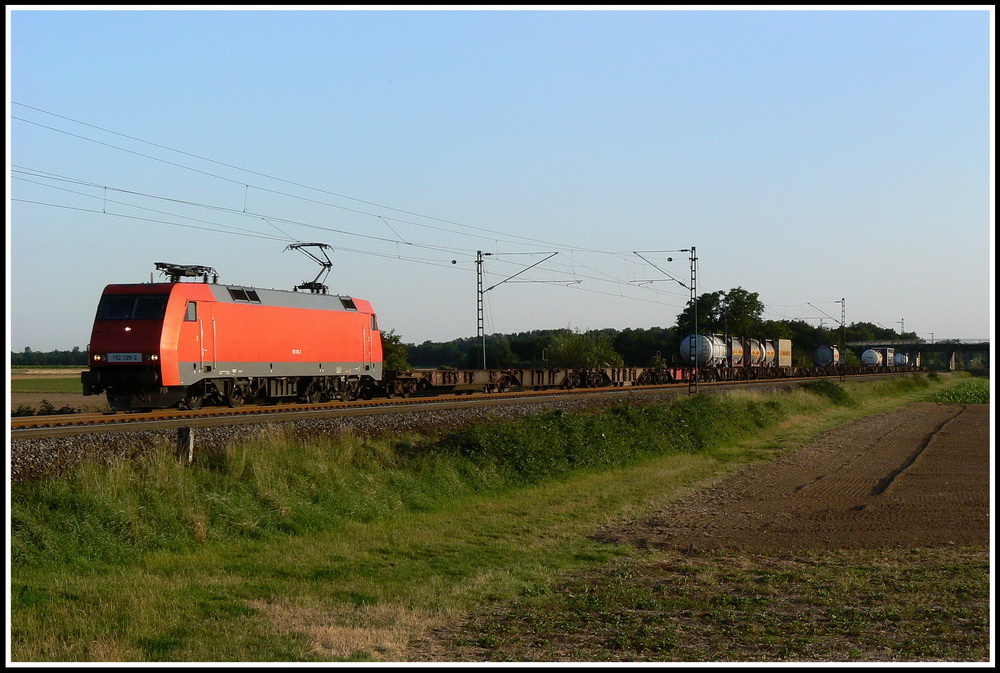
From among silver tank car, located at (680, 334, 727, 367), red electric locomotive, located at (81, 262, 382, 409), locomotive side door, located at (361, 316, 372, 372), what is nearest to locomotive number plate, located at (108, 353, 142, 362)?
red electric locomotive, located at (81, 262, 382, 409)

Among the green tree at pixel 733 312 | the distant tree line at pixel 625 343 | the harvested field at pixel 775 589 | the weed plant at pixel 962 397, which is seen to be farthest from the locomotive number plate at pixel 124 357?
the green tree at pixel 733 312

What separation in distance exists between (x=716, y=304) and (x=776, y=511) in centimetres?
9432

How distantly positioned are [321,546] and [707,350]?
5040 centimetres

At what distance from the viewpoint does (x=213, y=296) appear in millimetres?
26312

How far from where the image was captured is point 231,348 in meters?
26.9

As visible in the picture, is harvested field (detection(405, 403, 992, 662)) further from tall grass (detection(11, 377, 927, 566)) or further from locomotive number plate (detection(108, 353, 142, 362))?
locomotive number plate (detection(108, 353, 142, 362))

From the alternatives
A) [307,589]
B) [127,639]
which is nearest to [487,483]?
[307,589]

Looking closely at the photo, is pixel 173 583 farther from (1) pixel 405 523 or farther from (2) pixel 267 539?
(1) pixel 405 523

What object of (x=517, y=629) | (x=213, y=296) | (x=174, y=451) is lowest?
(x=517, y=629)

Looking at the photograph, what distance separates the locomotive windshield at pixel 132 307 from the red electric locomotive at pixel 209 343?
3 centimetres

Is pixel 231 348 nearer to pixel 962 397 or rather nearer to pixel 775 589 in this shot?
pixel 775 589

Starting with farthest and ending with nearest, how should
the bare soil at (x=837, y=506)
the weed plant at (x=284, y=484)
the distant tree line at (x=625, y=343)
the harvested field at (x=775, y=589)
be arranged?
the distant tree line at (x=625, y=343)
the bare soil at (x=837, y=506)
the weed plant at (x=284, y=484)
the harvested field at (x=775, y=589)

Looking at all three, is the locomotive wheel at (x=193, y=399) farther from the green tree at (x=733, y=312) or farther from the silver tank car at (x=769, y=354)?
the green tree at (x=733, y=312)

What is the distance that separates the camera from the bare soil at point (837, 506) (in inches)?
559
